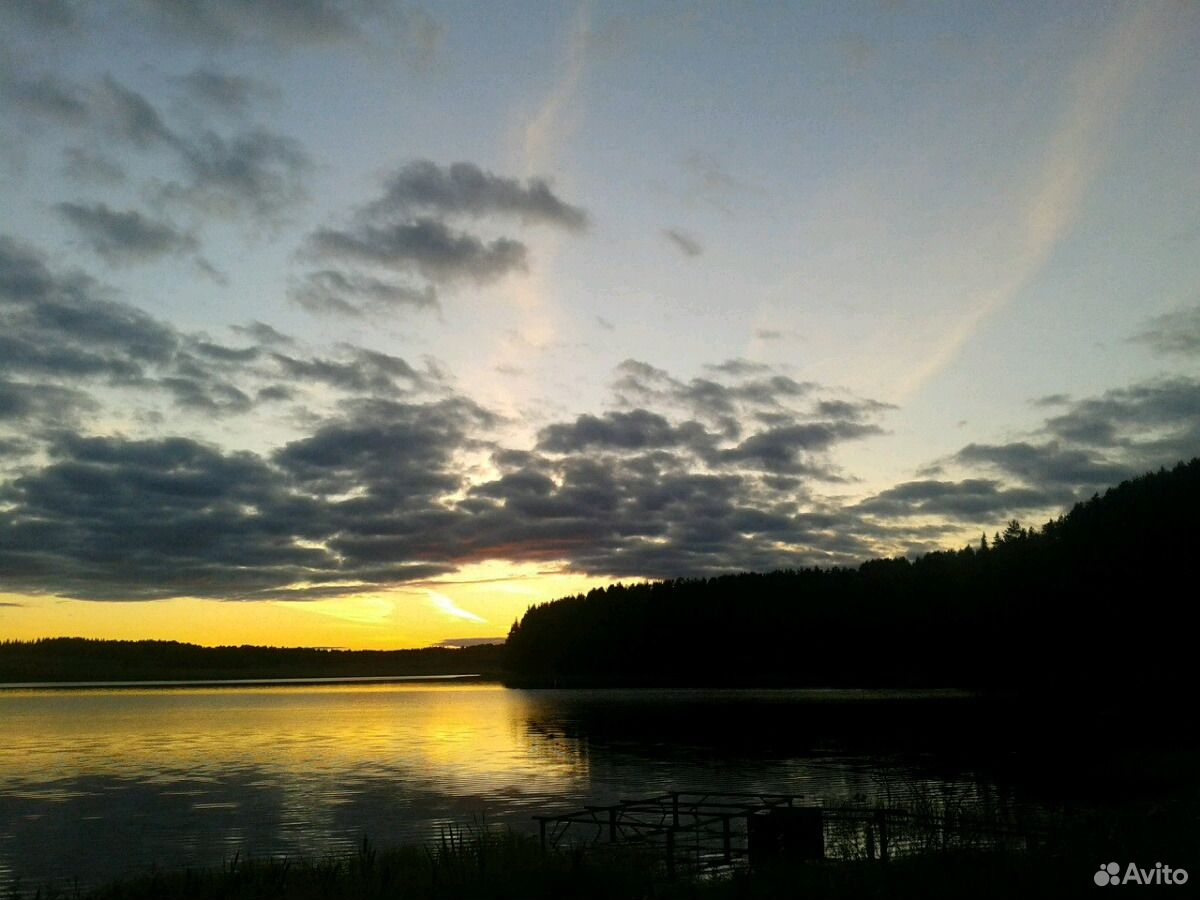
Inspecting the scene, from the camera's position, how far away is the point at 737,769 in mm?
69500

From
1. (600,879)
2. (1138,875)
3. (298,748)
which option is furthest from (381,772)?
(1138,875)

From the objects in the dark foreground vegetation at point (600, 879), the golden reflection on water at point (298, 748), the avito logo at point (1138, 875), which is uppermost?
the avito logo at point (1138, 875)

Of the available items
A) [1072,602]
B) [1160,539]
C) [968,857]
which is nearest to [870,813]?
[968,857]

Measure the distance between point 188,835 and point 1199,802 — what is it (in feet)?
138

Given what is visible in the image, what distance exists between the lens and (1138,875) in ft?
67.2

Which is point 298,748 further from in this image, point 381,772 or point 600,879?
point 600,879

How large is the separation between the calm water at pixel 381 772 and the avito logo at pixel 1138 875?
29.6m

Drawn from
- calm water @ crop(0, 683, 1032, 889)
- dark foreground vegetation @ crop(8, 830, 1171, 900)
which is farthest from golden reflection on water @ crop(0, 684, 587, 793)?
dark foreground vegetation @ crop(8, 830, 1171, 900)

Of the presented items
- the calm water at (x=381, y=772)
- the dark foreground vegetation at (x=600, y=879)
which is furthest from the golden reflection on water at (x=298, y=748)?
the dark foreground vegetation at (x=600, y=879)

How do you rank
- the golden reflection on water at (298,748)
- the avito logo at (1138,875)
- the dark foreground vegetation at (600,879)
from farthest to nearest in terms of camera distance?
the golden reflection on water at (298,748), the dark foreground vegetation at (600,879), the avito logo at (1138,875)

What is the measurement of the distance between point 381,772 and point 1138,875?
204 feet

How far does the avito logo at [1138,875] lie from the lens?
20.1 metres

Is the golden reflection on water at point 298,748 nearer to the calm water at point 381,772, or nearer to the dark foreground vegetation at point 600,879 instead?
the calm water at point 381,772

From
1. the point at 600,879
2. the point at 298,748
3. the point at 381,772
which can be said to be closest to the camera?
the point at 600,879
